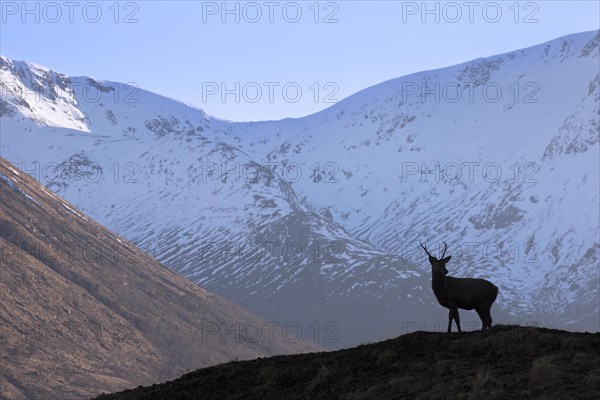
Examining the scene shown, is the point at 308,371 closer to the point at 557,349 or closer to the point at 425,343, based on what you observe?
the point at 425,343

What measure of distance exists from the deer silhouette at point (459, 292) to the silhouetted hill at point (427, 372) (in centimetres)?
127

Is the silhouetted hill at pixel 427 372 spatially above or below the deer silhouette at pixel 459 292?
below

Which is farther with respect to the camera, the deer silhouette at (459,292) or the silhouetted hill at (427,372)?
the deer silhouette at (459,292)

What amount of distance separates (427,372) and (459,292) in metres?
5.79

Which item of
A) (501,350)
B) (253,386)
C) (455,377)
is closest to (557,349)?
Result: (501,350)

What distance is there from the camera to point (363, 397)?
27891 mm

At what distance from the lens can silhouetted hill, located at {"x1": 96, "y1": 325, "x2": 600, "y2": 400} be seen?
26469mm

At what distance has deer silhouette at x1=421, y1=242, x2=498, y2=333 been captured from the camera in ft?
110

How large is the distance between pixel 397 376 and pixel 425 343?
397 cm

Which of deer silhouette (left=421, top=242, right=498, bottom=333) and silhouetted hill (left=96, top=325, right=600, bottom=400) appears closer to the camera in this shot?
silhouetted hill (left=96, top=325, right=600, bottom=400)

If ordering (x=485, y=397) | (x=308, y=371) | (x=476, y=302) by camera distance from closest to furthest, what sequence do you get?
(x=485, y=397)
(x=308, y=371)
(x=476, y=302)

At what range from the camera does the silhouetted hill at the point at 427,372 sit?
2647 cm

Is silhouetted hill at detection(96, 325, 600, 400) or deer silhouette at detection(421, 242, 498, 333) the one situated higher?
deer silhouette at detection(421, 242, 498, 333)

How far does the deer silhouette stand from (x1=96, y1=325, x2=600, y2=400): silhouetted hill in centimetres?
127
